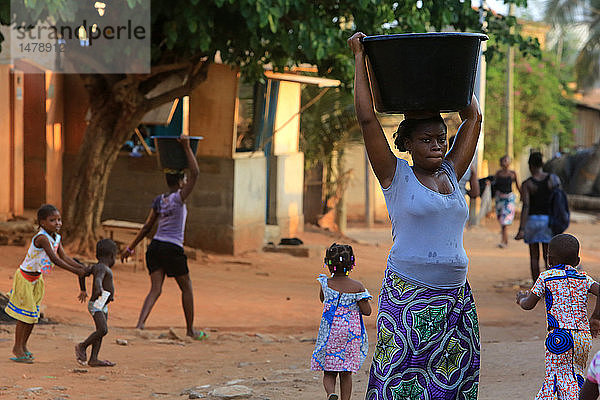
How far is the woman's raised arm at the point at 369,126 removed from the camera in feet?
10.9

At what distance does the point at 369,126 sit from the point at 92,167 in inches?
365

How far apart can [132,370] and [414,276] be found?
3.66m

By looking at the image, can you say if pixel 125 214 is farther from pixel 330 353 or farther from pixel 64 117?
pixel 330 353

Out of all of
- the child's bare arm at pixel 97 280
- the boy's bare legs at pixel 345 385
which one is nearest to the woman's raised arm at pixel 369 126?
the boy's bare legs at pixel 345 385

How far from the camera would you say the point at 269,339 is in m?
8.13

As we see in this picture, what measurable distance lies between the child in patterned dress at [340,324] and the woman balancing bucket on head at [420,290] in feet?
5.66

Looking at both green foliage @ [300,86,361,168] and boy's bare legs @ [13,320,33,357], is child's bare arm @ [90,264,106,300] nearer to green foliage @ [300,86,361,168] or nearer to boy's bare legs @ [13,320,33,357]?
boy's bare legs @ [13,320,33,357]

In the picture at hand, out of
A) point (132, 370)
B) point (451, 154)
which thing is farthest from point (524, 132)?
point (451, 154)

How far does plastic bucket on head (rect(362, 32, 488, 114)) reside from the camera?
330 centimetres

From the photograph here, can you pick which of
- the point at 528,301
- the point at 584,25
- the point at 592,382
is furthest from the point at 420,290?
the point at 584,25

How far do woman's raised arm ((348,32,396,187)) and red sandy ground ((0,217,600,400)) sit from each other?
2.56 m

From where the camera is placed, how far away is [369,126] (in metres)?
3.32

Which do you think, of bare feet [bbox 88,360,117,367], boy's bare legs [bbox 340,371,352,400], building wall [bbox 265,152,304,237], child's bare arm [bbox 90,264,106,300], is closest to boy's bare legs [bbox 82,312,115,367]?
bare feet [bbox 88,360,117,367]

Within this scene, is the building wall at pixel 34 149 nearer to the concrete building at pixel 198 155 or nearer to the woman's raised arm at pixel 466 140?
the concrete building at pixel 198 155
